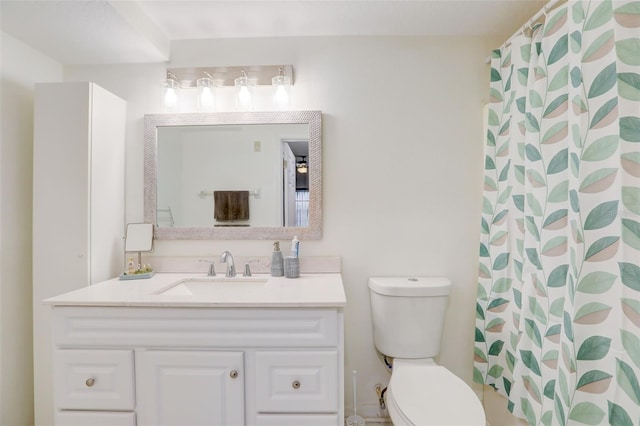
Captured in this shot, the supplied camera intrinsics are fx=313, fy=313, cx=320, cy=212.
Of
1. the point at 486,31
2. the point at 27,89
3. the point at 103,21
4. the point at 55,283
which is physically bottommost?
the point at 55,283

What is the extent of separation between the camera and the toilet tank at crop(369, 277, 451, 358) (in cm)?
158

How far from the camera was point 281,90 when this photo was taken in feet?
5.70

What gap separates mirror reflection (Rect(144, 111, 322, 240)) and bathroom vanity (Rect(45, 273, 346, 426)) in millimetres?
596

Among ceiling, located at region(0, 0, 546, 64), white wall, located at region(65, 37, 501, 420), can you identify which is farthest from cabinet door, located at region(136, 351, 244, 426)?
ceiling, located at region(0, 0, 546, 64)

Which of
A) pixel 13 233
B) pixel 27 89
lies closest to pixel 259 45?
pixel 27 89

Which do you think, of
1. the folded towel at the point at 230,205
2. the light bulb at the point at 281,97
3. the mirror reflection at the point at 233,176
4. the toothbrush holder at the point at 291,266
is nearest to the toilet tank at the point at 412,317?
the toothbrush holder at the point at 291,266

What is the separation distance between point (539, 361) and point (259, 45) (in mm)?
2064

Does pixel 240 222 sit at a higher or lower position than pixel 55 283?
higher

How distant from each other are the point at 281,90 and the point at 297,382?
144 cm

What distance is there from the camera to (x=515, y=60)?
150cm

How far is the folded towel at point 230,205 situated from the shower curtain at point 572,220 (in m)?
1.37

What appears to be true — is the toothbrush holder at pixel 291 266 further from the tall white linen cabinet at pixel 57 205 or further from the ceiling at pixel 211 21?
the ceiling at pixel 211 21

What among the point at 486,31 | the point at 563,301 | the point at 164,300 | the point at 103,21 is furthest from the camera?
the point at 486,31

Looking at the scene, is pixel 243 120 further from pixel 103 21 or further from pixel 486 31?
pixel 486 31
